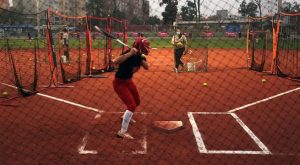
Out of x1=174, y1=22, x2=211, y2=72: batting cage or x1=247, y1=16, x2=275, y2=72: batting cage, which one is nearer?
x1=247, y1=16, x2=275, y2=72: batting cage

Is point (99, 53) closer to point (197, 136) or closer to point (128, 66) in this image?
point (128, 66)

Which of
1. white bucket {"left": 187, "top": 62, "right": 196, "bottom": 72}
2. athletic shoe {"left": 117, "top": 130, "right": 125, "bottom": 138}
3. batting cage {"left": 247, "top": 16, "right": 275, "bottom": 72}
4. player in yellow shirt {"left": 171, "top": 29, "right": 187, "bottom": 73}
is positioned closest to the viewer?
athletic shoe {"left": 117, "top": 130, "right": 125, "bottom": 138}

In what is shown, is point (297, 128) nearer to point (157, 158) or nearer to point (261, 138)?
point (261, 138)

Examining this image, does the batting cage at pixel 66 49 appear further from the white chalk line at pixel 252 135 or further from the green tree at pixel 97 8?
the green tree at pixel 97 8

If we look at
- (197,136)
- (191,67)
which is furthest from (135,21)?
(197,136)

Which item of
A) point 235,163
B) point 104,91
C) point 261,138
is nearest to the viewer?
point 235,163

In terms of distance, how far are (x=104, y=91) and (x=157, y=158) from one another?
5773 mm

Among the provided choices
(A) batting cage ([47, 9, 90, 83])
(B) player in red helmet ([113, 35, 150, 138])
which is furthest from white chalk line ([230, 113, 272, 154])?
(A) batting cage ([47, 9, 90, 83])

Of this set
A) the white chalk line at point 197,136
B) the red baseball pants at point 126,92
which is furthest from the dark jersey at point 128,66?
the white chalk line at point 197,136

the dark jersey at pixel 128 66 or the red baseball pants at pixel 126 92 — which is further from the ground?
the dark jersey at pixel 128 66

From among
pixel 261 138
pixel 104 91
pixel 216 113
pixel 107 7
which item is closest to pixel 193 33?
pixel 104 91

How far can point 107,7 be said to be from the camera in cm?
4869

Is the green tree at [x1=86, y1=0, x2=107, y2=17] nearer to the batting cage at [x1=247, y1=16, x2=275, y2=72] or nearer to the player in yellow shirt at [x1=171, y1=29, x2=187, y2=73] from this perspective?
the batting cage at [x1=247, y1=16, x2=275, y2=72]

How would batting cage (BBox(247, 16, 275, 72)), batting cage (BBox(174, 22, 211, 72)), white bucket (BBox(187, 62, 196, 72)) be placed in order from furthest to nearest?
batting cage (BBox(174, 22, 211, 72))
white bucket (BBox(187, 62, 196, 72))
batting cage (BBox(247, 16, 275, 72))
